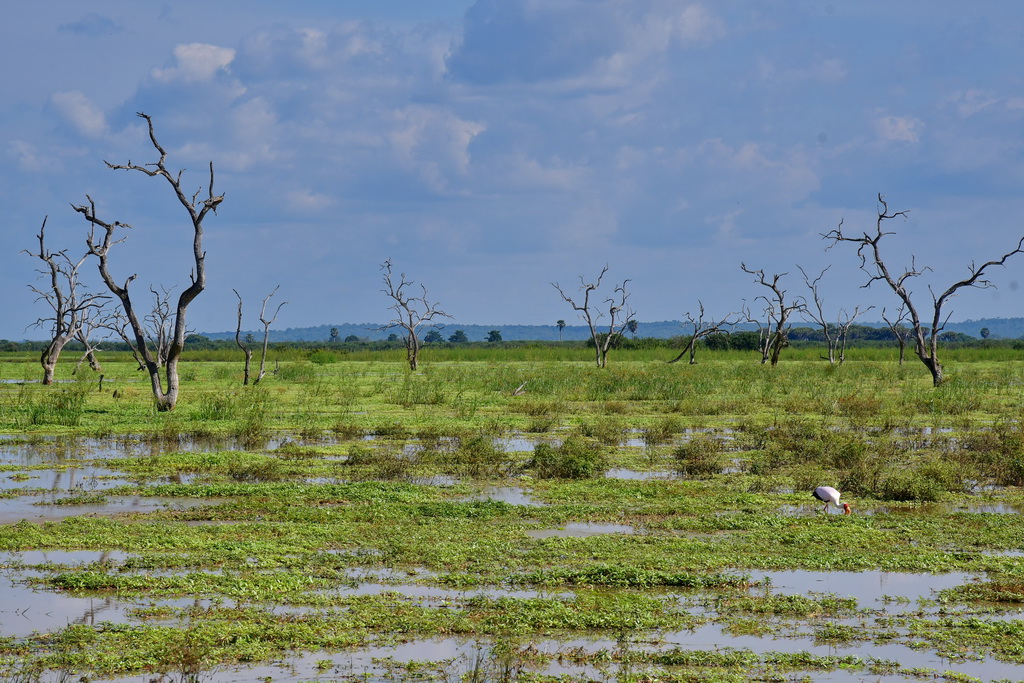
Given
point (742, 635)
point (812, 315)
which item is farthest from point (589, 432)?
point (812, 315)

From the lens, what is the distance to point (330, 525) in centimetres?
999

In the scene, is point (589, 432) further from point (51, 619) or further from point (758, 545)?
point (51, 619)

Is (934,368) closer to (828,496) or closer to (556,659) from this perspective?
(828,496)

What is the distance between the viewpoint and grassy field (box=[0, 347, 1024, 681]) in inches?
249

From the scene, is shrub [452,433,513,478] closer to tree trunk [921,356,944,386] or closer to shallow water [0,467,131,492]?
shallow water [0,467,131,492]

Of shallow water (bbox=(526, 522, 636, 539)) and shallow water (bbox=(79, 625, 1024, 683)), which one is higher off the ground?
shallow water (bbox=(526, 522, 636, 539))

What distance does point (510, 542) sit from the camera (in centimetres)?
932

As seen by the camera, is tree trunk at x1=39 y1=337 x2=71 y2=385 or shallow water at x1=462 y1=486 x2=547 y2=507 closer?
shallow water at x1=462 y1=486 x2=547 y2=507

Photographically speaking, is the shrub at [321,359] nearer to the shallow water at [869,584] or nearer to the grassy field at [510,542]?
the grassy field at [510,542]

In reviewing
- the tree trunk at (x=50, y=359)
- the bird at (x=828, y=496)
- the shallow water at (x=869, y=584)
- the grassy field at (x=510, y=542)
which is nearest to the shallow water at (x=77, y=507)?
the grassy field at (x=510, y=542)

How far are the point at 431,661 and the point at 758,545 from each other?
4078mm

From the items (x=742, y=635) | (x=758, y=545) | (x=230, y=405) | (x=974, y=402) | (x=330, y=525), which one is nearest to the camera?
(x=742, y=635)

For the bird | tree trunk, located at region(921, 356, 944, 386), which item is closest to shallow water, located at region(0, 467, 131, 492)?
the bird

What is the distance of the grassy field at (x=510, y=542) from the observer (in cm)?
634
